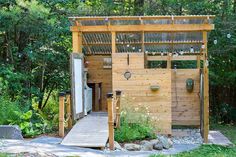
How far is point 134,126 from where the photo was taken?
9.66m

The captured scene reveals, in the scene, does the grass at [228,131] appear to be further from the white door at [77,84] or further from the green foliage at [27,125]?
A: the green foliage at [27,125]

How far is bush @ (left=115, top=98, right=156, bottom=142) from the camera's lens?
29.8 ft

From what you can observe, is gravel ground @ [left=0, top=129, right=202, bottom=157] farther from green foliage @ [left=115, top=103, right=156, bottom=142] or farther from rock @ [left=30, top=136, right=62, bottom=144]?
green foliage @ [left=115, top=103, right=156, bottom=142]

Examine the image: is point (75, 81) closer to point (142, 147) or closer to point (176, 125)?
point (142, 147)

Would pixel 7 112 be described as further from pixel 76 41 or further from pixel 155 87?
pixel 155 87

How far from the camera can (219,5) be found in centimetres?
1349

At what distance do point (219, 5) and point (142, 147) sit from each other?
6.73 meters

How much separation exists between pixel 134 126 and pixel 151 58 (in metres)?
2.97

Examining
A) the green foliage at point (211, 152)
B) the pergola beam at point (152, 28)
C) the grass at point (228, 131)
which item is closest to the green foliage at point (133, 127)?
the green foliage at point (211, 152)

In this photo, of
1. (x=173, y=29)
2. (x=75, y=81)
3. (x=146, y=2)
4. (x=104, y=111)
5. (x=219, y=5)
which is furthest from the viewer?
(x=146, y=2)

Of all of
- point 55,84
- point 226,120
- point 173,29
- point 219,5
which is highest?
point 219,5

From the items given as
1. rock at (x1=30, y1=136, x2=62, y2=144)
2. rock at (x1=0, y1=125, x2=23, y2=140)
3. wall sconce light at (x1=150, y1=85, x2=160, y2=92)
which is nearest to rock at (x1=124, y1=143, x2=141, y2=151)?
rock at (x1=30, y1=136, x2=62, y2=144)

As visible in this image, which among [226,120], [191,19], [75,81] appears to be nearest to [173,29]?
A: [191,19]

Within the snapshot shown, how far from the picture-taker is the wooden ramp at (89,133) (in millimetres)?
8188
